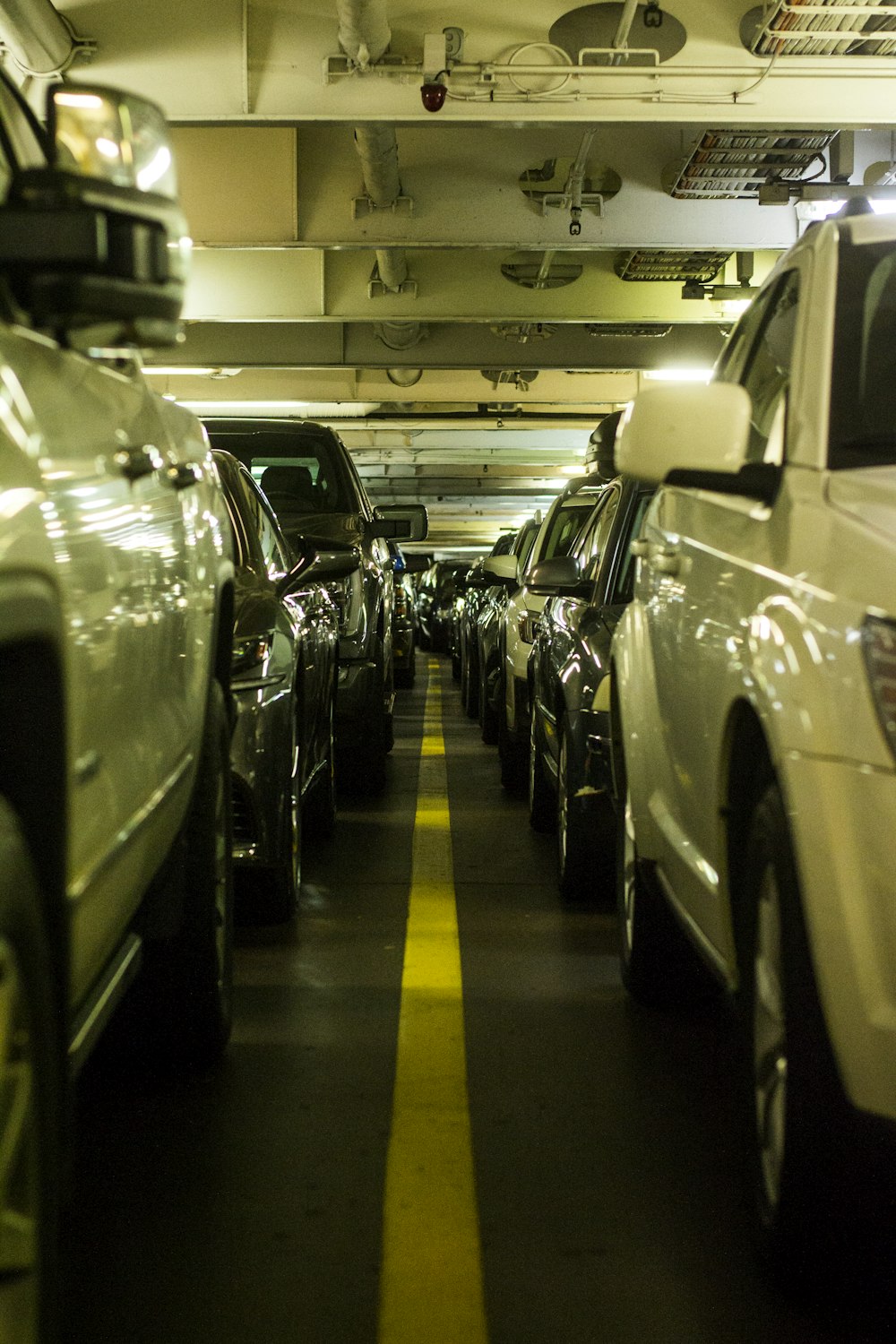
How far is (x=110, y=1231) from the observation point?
128 inches

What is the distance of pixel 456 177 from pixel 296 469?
104 inches

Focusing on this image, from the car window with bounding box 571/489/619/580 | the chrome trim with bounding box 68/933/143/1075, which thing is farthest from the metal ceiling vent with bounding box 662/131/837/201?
the chrome trim with bounding box 68/933/143/1075

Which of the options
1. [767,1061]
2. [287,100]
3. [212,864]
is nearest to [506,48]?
[287,100]

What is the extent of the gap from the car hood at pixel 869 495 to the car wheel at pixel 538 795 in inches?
203

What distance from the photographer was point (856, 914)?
2375 millimetres

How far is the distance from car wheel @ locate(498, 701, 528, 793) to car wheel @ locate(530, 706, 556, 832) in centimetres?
156

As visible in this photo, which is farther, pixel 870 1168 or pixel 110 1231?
pixel 110 1231

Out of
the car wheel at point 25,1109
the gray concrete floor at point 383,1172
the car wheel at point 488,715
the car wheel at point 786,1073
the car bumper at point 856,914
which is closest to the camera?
the car wheel at point 25,1109

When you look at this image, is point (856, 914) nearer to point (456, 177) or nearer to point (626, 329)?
point (456, 177)

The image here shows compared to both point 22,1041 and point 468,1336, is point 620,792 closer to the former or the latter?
point 468,1336

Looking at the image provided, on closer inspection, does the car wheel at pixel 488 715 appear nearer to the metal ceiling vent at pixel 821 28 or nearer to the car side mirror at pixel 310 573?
the metal ceiling vent at pixel 821 28

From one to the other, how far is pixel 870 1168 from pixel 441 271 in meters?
12.4

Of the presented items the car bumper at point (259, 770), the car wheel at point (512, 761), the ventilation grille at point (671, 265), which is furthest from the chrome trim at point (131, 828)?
the ventilation grille at point (671, 265)

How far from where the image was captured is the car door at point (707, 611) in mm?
3232
